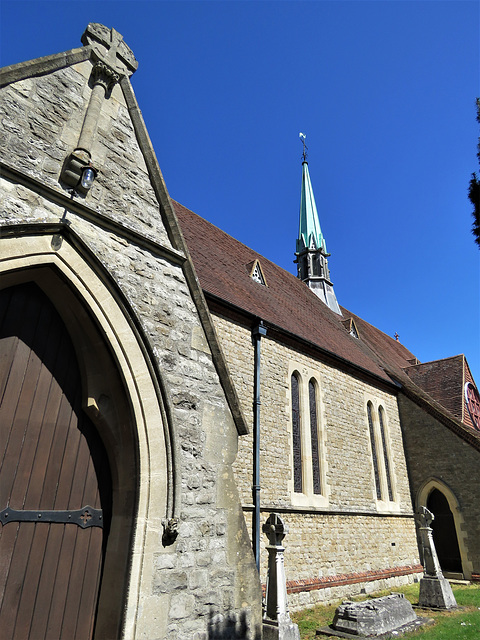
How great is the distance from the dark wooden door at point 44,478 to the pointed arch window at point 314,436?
26.0 feet

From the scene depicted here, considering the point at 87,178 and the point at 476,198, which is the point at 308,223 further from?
the point at 87,178

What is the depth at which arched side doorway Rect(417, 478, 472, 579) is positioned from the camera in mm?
12805

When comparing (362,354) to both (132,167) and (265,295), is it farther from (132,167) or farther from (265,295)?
(132,167)

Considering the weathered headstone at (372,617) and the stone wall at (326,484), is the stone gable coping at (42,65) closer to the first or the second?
the stone wall at (326,484)

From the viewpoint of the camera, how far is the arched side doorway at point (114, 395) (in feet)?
10.7

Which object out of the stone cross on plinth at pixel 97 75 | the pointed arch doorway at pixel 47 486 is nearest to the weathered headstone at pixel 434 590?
the pointed arch doorway at pixel 47 486

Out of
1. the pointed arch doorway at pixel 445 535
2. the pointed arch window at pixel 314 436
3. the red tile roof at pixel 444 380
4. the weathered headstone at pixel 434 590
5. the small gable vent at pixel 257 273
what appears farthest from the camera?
the red tile roof at pixel 444 380

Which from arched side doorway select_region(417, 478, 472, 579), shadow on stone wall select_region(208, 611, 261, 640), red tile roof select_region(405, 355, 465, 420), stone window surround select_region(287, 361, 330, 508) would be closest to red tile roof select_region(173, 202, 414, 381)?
stone window surround select_region(287, 361, 330, 508)

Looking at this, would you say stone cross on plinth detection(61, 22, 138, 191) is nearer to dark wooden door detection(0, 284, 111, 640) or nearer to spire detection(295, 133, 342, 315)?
dark wooden door detection(0, 284, 111, 640)

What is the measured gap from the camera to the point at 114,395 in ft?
12.1

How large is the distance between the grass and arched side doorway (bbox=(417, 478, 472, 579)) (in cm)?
255

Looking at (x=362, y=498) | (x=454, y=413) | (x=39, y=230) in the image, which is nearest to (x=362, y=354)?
(x=454, y=413)

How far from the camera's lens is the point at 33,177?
3486 millimetres

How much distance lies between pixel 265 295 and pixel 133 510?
9.80 m
